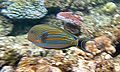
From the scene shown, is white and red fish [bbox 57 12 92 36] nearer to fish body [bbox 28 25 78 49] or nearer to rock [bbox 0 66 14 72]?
rock [bbox 0 66 14 72]

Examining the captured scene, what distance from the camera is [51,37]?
2.22m

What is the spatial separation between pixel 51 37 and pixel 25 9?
271 centimetres

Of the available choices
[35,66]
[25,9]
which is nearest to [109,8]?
[25,9]

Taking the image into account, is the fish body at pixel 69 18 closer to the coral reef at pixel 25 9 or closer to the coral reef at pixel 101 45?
the coral reef at pixel 25 9

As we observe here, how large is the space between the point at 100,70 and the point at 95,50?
0.58m

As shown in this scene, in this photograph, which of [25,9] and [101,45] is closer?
[101,45]

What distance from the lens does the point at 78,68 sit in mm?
3018

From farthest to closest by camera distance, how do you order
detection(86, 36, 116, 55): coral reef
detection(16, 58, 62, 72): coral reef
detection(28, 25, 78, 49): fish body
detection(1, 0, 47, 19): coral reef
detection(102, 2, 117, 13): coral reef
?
detection(102, 2, 117, 13): coral reef → detection(1, 0, 47, 19): coral reef → detection(86, 36, 116, 55): coral reef → detection(16, 58, 62, 72): coral reef → detection(28, 25, 78, 49): fish body

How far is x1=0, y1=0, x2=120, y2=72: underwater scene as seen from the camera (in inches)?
87.0

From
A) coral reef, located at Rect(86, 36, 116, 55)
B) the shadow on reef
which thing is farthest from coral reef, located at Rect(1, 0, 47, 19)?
coral reef, located at Rect(86, 36, 116, 55)

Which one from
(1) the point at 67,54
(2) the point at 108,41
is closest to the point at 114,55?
(2) the point at 108,41

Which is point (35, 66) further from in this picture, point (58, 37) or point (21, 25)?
point (21, 25)

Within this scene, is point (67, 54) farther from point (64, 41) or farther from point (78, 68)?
point (64, 41)

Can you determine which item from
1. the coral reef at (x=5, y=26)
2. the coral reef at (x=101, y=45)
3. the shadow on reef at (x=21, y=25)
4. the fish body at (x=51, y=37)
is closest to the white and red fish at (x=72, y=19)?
the coral reef at (x=101, y=45)
